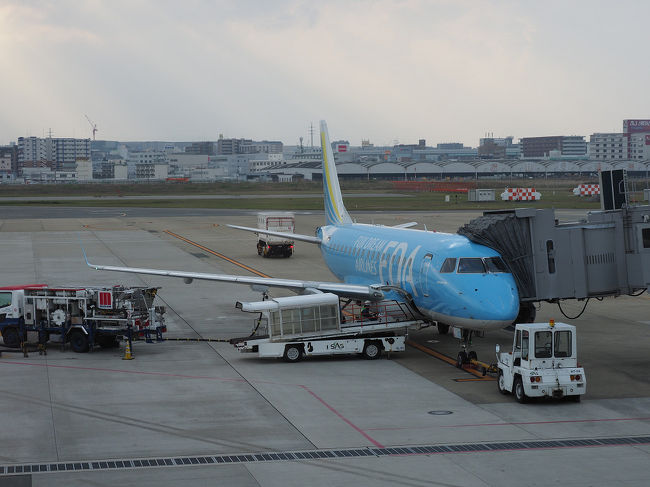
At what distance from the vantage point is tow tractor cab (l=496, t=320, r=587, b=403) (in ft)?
82.8

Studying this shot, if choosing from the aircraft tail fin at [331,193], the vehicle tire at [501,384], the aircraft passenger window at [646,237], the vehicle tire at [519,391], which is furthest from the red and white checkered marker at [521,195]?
the vehicle tire at [519,391]

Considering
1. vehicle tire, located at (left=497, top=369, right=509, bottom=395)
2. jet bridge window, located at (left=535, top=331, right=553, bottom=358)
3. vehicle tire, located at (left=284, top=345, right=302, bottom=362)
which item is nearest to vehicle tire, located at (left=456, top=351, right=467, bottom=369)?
vehicle tire, located at (left=497, top=369, right=509, bottom=395)

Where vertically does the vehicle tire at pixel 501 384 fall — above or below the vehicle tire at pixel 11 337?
below

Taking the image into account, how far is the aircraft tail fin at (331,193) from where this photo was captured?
159 feet

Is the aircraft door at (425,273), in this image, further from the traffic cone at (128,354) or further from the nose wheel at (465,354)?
the traffic cone at (128,354)

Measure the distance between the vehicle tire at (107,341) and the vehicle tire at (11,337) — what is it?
3255 millimetres

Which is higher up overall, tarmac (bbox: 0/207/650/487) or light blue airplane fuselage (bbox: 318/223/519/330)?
light blue airplane fuselage (bbox: 318/223/519/330)

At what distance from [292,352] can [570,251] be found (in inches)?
433

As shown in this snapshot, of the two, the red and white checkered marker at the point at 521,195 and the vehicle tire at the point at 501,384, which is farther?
the red and white checkered marker at the point at 521,195

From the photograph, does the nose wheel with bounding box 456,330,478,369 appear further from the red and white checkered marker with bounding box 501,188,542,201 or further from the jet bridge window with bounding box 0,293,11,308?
the red and white checkered marker with bounding box 501,188,542,201

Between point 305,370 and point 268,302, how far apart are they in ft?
10.7

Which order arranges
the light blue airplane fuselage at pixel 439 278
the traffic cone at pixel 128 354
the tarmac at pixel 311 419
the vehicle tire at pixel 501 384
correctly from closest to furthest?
the tarmac at pixel 311 419
the vehicle tire at pixel 501 384
the light blue airplane fuselage at pixel 439 278
the traffic cone at pixel 128 354

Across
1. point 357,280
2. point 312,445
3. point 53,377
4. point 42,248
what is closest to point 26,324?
point 53,377

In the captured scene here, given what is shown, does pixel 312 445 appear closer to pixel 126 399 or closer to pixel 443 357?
pixel 126 399
